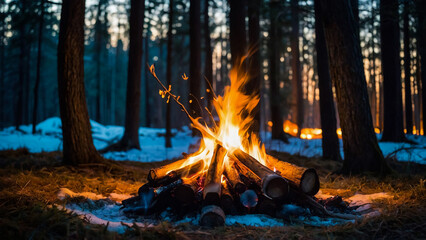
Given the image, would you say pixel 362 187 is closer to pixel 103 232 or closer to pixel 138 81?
pixel 103 232

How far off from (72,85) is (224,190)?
424 cm

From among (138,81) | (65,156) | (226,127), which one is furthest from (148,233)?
(138,81)

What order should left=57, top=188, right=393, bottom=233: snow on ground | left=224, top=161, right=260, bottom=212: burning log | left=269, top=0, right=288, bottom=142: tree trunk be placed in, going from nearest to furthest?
1. left=57, top=188, right=393, bottom=233: snow on ground
2. left=224, top=161, right=260, bottom=212: burning log
3. left=269, top=0, right=288, bottom=142: tree trunk

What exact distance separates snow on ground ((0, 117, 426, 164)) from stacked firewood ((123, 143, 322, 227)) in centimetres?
396

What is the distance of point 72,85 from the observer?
6523 mm

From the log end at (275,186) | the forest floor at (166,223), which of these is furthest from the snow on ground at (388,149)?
the log end at (275,186)

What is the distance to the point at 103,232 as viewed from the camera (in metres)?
2.73

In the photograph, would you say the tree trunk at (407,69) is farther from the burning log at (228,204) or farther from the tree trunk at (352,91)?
the burning log at (228,204)

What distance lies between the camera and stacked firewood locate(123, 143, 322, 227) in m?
3.74

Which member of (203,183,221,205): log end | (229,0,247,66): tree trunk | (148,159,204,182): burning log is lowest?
(203,183,221,205): log end

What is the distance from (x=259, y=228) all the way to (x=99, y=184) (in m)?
3.26

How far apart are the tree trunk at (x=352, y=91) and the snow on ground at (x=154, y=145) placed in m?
1.21

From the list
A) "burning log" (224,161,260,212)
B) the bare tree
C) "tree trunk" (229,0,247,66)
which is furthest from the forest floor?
the bare tree

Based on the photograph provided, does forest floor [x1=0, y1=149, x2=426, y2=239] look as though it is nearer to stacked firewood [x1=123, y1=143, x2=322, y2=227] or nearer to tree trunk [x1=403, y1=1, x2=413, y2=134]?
stacked firewood [x1=123, y1=143, x2=322, y2=227]
